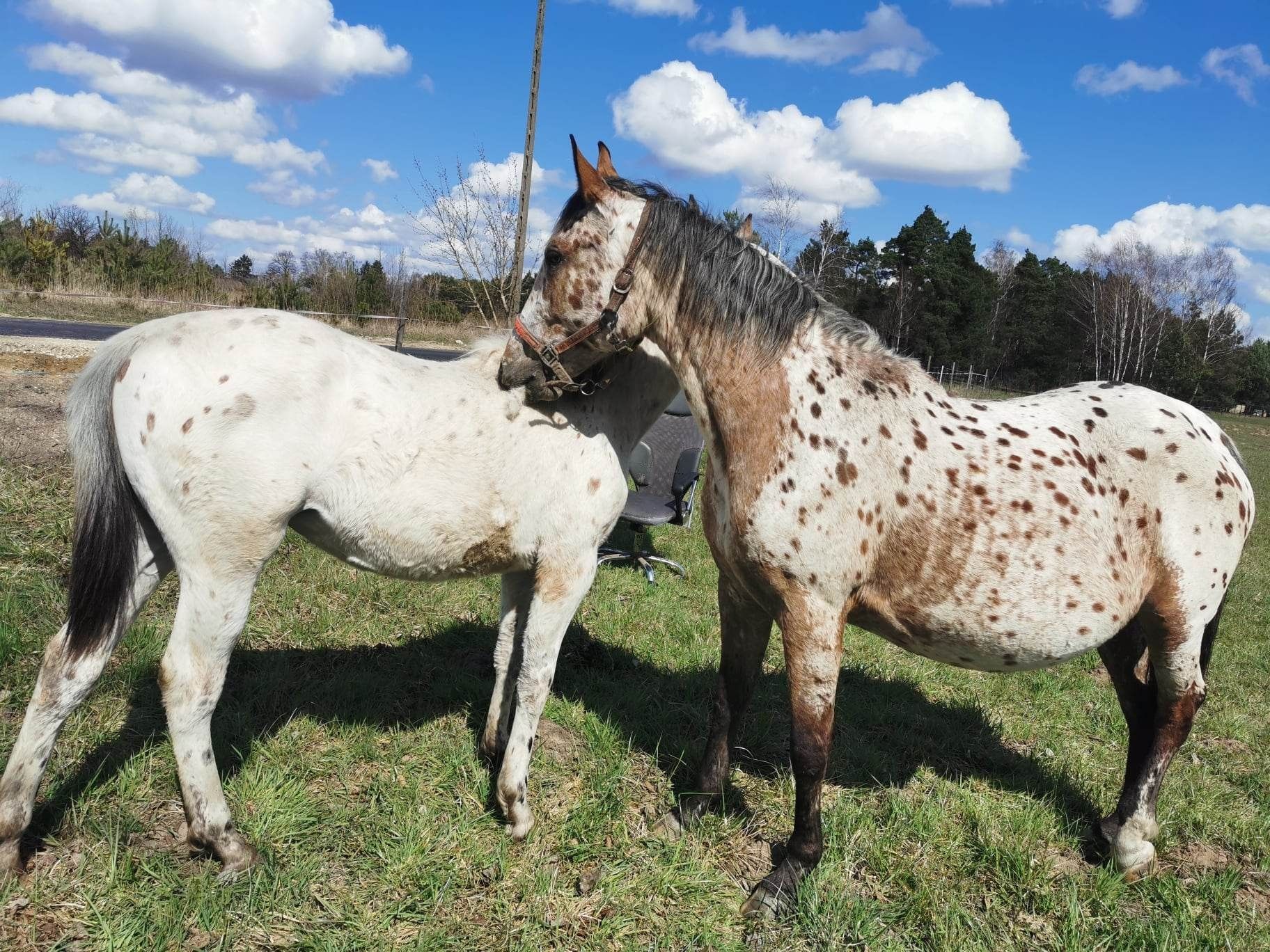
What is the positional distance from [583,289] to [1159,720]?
2.96 m

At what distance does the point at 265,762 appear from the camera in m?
3.06

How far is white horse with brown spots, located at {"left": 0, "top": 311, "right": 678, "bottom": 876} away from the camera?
2.30 metres

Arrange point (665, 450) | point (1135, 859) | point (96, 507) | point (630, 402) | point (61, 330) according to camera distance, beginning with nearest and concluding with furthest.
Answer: point (96, 507) < point (1135, 859) < point (630, 402) < point (665, 450) < point (61, 330)

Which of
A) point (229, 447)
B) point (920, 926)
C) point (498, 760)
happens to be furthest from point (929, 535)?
point (229, 447)

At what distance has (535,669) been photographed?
2861mm

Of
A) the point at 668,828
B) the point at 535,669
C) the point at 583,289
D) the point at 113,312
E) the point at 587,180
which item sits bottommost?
the point at 668,828

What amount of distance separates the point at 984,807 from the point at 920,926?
0.83m

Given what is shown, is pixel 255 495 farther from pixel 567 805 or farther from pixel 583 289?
pixel 567 805

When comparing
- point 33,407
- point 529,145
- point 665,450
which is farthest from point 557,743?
point 529,145

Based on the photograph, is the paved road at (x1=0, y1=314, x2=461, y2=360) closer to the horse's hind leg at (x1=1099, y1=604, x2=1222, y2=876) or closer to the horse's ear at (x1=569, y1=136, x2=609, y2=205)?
the horse's ear at (x1=569, y1=136, x2=609, y2=205)

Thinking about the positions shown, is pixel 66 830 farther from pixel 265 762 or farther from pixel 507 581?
pixel 507 581

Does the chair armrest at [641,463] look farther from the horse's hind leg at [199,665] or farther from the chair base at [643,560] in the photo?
the horse's hind leg at [199,665]

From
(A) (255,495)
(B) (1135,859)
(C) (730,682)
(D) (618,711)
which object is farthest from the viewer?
(D) (618,711)

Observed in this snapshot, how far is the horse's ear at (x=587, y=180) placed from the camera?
260 cm
